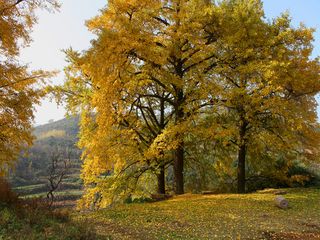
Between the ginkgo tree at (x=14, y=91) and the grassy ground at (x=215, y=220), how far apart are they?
433cm

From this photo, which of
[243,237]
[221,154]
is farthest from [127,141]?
[243,237]

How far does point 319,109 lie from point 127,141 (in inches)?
448

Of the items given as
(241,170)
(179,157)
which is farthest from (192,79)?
(241,170)

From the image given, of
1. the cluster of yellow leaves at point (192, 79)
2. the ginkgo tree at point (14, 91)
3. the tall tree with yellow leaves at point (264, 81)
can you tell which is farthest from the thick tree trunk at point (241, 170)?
the ginkgo tree at point (14, 91)

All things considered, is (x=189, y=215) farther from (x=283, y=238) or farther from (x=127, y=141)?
(x=127, y=141)

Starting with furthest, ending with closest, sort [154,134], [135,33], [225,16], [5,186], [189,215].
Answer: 1. [154,134]
2. [225,16]
3. [135,33]
4. [189,215]
5. [5,186]

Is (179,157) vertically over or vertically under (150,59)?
under

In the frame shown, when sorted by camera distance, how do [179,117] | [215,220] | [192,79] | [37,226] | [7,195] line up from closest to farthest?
[37,226], [7,195], [215,220], [192,79], [179,117]

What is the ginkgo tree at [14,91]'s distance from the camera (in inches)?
527

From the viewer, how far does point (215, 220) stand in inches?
457

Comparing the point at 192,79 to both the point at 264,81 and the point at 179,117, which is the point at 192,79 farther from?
the point at 264,81

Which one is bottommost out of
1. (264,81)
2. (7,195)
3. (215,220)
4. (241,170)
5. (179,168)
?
(215,220)

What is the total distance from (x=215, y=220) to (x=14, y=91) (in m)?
9.30

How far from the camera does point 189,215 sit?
40.4ft
